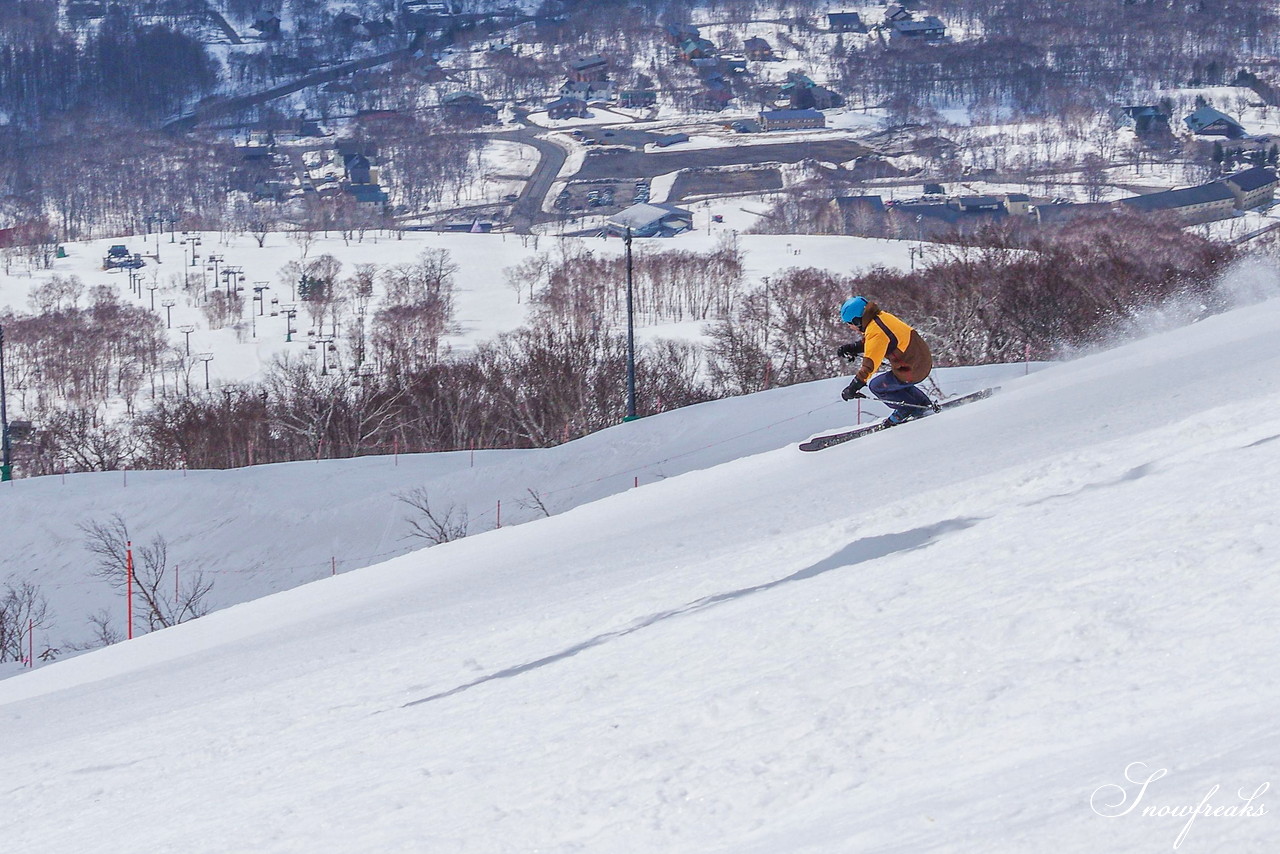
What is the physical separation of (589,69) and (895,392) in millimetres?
164325

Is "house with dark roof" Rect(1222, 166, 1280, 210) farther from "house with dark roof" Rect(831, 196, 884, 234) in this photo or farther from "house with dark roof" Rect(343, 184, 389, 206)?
"house with dark roof" Rect(343, 184, 389, 206)

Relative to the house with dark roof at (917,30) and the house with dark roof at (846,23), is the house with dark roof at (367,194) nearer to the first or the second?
the house with dark roof at (917,30)

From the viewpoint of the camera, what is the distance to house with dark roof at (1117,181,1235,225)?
83.9 meters

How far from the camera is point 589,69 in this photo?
556ft

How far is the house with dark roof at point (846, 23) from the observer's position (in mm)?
183250

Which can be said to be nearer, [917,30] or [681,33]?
[917,30]

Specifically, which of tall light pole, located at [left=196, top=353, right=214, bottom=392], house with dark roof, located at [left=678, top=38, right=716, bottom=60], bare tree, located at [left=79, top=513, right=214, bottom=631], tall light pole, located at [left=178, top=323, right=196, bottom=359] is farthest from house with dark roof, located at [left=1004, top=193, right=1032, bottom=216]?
house with dark roof, located at [left=678, top=38, right=716, bottom=60]

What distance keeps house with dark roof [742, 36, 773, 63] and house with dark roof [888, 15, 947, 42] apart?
16.6m

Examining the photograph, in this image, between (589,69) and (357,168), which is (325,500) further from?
(589,69)

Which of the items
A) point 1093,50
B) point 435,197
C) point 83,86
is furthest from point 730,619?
point 83,86

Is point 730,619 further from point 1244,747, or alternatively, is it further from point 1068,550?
point 1244,747

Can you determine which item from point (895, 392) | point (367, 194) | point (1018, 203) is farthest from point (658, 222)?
point (895, 392)

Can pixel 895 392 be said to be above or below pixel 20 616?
above

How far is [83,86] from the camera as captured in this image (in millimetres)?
183500
